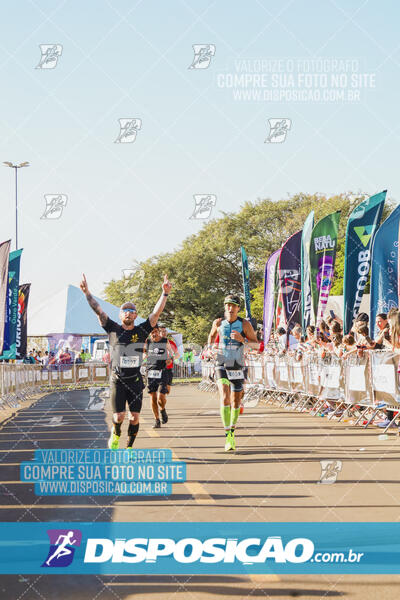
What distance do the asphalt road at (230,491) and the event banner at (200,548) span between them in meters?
0.19

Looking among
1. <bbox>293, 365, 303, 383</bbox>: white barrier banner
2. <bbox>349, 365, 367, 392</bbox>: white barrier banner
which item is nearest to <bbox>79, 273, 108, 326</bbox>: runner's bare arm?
<bbox>349, 365, 367, 392</bbox>: white barrier banner

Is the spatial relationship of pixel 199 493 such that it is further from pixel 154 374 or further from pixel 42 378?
pixel 42 378

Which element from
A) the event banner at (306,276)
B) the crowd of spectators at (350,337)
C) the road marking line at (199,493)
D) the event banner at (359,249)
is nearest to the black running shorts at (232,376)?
the crowd of spectators at (350,337)

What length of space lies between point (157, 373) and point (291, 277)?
29.0ft

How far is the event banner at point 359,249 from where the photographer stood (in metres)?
17.6

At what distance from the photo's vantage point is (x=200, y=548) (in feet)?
19.6

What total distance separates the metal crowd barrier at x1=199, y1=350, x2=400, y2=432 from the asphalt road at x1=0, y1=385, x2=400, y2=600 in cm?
52

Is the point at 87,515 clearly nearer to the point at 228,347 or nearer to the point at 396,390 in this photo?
the point at 228,347

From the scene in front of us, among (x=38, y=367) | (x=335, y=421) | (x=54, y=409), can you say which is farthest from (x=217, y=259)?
(x=335, y=421)

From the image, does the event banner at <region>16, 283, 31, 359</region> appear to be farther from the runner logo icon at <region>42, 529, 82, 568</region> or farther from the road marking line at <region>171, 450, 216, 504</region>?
the runner logo icon at <region>42, 529, 82, 568</region>

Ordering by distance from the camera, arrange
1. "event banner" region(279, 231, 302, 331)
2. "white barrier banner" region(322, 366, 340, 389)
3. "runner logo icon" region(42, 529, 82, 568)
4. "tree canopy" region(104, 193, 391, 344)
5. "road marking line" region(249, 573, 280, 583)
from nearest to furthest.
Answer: "road marking line" region(249, 573, 280, 583), "runner logo icon" region(42, 529, 82, 568), "white barrier banner" region(322, 366, 340, 389), "event banner" region(279, 231, 302, 331), "tree canopy" region(104, 193, 391, 344)

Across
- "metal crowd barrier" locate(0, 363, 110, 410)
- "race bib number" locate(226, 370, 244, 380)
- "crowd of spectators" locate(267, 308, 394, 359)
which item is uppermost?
"crowd of spectators" locate(267, 308, 394, 359)

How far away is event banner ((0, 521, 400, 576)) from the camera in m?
5.53

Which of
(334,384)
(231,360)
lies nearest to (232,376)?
(231,360)
